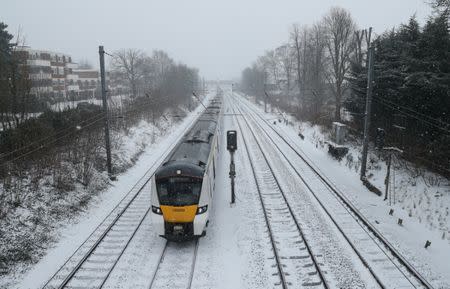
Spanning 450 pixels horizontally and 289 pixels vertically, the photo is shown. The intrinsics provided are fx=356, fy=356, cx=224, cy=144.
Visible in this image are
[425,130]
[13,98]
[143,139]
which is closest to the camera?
[13,98]

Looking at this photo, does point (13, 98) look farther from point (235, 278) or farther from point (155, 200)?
point (235, 278)

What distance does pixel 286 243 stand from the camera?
475 inches

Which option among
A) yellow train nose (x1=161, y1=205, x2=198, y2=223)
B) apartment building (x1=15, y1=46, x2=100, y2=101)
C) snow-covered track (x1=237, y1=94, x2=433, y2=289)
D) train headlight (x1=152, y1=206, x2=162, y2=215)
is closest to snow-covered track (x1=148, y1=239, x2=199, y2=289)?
yellow train nose (x1=161, y1=205, x2=198, y2=223)

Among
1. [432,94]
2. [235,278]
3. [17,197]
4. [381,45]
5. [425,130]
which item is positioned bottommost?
[235,278]

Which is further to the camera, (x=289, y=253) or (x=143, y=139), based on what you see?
(x=143, y=139)

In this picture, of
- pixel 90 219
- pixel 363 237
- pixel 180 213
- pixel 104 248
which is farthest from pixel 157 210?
pixel 363 237

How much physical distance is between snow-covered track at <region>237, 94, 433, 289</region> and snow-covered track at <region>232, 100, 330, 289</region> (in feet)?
4.99

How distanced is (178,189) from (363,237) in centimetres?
664

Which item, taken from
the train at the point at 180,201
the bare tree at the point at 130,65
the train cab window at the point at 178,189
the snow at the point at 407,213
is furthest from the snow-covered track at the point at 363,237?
the bare tree at the point at 130,65

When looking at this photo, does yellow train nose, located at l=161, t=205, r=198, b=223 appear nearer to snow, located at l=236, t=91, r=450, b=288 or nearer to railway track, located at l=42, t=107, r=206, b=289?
railway track, located at l=42, t=107, r=206, b=289

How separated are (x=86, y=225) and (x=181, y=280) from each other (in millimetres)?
5805

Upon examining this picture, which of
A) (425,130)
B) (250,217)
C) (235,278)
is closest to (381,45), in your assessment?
(425,130)

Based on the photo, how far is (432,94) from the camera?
1884 cm

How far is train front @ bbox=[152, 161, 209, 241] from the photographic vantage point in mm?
11570
